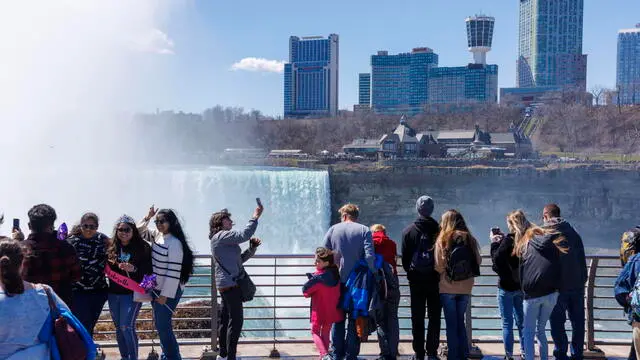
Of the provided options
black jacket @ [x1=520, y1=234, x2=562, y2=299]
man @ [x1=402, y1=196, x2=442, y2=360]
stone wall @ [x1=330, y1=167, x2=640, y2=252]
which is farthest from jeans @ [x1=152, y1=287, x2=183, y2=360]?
stone wall @ [x1=330, y1=167, x2=640, y2=252]

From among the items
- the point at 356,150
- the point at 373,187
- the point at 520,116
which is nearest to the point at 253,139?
the point at 356,150

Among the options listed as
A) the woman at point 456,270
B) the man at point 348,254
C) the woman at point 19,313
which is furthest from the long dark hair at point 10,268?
the woman at point 456,270

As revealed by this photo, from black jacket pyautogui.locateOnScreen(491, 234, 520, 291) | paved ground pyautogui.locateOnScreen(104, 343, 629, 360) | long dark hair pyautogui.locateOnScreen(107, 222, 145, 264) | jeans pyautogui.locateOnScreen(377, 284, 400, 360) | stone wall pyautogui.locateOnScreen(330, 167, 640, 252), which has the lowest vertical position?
stone wall pyautogui.locateOnScreen(330, 167, 640, 252)

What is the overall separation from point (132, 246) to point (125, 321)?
708 mm

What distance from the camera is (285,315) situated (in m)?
21.7

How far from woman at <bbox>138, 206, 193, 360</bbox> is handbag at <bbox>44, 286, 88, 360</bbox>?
6.58 ft

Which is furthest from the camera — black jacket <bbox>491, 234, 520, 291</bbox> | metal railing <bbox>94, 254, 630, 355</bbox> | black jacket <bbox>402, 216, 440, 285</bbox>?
metal railing <bbox>94, 254, 630, 355</bbox>

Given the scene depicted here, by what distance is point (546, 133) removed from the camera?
101250 mm

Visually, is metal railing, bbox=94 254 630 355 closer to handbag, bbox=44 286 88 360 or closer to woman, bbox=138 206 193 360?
woman, bbox=138 206 193 360

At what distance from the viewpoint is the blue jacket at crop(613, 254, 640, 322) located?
5.18 metres

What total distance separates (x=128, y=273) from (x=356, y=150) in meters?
86.2

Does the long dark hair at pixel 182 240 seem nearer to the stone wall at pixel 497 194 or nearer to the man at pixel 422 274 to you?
the man at pixel 422 274

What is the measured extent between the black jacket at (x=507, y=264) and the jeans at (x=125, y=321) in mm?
3629

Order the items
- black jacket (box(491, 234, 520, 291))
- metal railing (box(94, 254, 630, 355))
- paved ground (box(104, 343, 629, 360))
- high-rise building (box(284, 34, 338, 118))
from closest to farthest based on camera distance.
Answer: black jacket (box(491, 234, 520, 291)), paved ground (box(104, 343, 629, 360)), metal railing (box(94, 254, 630, 355)), high-rise building (box(284, 34, 338, 118))
